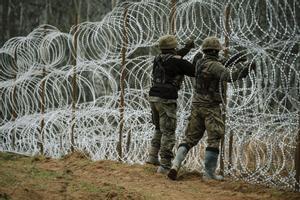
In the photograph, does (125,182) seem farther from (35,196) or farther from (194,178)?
(35,196)

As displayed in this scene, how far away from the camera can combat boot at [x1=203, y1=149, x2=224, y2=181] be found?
6.74 metres

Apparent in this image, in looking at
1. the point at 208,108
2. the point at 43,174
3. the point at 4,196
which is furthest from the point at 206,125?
the point at 4,196

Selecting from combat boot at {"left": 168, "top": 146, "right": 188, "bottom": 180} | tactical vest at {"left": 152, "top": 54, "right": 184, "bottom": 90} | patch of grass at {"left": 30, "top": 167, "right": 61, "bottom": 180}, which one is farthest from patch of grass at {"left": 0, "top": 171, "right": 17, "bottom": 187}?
tactical vest at {"left": 152, "top": 54, "right": 184, "bottom": 90}

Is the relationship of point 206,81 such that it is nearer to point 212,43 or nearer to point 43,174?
point 212,43

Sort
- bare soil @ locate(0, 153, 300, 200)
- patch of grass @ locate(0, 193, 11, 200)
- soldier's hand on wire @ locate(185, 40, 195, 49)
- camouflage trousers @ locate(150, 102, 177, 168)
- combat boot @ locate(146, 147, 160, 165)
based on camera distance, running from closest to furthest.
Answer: patch of grass @ locate(0, 193, 11, 200) < bare soil @ locate(0, 153, 300, 200) < soldier's hand on wire @ locate(185, 40, 195, 49) < camouflage trousers @ locate(150, 102, 177, 168) < combat boot @ locate(146, 147, 160, 165)

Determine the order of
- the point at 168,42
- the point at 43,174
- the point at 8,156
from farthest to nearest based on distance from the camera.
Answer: the point at 8,156 < the point at 168,42 < the point at 43,174

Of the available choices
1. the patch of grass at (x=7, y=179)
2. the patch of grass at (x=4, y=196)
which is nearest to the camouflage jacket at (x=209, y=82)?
the patch of grass at (x=7, y=179)

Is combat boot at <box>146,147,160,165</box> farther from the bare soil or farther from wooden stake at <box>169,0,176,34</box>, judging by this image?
wooden stake at <box>169,0,176,34</box>

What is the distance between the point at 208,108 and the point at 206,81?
13.3 inches

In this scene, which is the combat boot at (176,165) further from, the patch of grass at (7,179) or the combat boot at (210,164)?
the patch of grass at (7,179)

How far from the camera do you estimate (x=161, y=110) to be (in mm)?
7367

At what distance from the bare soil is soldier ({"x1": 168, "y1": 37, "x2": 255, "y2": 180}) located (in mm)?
274

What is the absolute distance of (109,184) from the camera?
6.38 metres

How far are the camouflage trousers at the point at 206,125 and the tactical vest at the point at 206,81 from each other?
19 cm
